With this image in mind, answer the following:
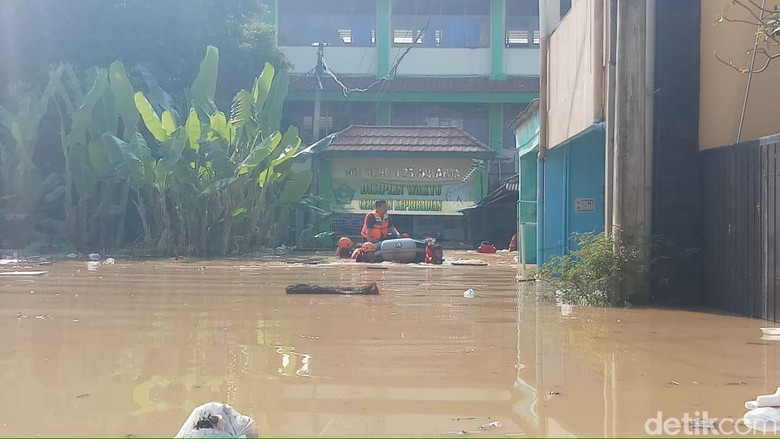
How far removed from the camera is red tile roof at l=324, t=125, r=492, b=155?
26.1 meters

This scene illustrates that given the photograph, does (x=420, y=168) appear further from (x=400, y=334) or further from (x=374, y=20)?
(x=400, y=334)

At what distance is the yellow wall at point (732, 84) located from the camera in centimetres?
996

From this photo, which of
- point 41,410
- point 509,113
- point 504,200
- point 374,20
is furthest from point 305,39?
point 41,410

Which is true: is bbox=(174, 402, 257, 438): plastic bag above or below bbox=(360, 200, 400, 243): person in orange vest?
below

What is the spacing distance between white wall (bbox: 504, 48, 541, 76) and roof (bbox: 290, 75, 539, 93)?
0.47 metres

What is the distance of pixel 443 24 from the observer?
110 feet

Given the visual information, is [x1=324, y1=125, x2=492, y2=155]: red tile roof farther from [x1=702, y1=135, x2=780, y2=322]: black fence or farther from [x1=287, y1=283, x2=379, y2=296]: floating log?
[x1=702, y1=135, x2=780, y2=322]: black fence

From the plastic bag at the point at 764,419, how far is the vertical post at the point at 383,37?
95.1 feet

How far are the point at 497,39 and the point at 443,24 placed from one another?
2.19 m

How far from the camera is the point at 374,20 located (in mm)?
33562

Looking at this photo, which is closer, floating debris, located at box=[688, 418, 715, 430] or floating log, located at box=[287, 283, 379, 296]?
floating debris, located at box=[688, 418, 715, 430]

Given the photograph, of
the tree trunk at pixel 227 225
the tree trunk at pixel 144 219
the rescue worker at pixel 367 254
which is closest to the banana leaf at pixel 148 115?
the tree trunk at pixel 144 219

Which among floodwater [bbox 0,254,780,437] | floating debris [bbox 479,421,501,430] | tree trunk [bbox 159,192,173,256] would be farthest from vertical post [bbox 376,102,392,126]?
floating debris [bbox 479,421,501,430]

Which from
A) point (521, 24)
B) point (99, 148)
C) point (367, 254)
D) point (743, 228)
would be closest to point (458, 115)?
point (521, 24)
